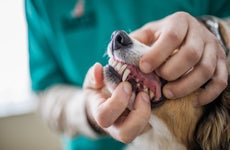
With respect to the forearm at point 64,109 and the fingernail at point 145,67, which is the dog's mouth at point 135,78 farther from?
the forearm at point 64,109

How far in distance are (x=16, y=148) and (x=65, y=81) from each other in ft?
4.71

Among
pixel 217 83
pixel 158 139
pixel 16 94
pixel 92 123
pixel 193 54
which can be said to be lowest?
pixel 16 94

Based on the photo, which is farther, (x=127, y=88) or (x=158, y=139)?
(x=158, y=139)

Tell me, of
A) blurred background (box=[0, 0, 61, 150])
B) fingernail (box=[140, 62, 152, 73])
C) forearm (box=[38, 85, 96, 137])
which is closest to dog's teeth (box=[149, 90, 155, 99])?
fingernail (box=[140, 62, 152, 73])

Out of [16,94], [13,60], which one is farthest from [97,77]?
[16,94]

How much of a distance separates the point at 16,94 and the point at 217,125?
1.82 meters

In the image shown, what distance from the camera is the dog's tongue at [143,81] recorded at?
82 cm

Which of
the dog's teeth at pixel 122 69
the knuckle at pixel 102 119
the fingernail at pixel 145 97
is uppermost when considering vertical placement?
the dog's teeth at pixel 122 69

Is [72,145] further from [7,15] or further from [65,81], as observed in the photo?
[7,15]

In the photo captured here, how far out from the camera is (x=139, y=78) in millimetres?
828

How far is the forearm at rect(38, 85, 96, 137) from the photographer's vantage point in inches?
45.3

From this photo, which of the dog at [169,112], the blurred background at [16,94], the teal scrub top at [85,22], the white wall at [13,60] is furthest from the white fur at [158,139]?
the blurred background at [16,94]

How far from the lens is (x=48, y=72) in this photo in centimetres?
132

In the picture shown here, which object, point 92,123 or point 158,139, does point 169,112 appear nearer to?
point 158,139
